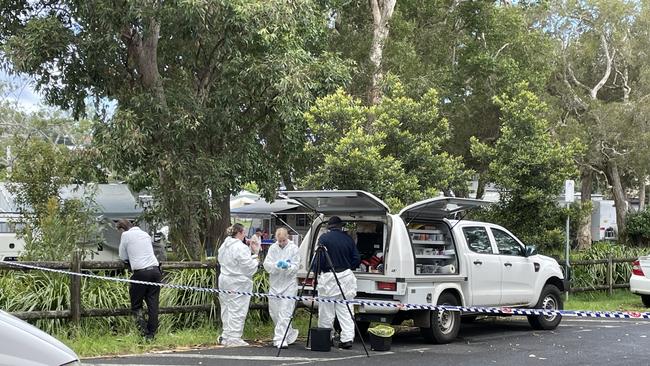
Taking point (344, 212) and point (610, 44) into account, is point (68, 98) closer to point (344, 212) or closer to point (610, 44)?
point (344, 212)

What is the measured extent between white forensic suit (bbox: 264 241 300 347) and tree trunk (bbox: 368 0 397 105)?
9337 millimetres

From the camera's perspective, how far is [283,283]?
9875 millimetres

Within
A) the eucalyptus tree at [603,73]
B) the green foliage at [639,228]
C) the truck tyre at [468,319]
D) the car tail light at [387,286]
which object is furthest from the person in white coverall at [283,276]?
A: the green foliage at [639,228]

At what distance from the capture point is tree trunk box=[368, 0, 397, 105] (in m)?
18.8

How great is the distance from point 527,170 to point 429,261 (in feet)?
18.1

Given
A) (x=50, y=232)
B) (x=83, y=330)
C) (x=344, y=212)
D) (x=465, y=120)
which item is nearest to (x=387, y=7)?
(x=465, y=120)

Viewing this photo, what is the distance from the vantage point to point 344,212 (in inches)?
410

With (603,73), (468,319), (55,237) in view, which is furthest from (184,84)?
(603,73)

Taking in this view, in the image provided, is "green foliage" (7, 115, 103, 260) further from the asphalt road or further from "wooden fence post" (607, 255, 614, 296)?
"wooden fence post" (607, 255, 614, 296)

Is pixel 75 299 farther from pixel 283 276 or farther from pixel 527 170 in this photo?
pixel 527 170

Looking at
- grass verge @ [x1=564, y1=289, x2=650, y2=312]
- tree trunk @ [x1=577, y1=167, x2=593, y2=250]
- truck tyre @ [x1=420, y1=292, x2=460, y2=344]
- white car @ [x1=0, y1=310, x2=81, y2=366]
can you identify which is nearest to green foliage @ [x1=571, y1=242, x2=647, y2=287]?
grass verge @ [x1=564, y1=289, x2=650, y2=312]

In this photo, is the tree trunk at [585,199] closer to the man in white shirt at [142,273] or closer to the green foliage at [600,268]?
the green foliage at [600,268]

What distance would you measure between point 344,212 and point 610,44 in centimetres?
2344

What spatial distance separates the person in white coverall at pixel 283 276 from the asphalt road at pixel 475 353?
23cm
